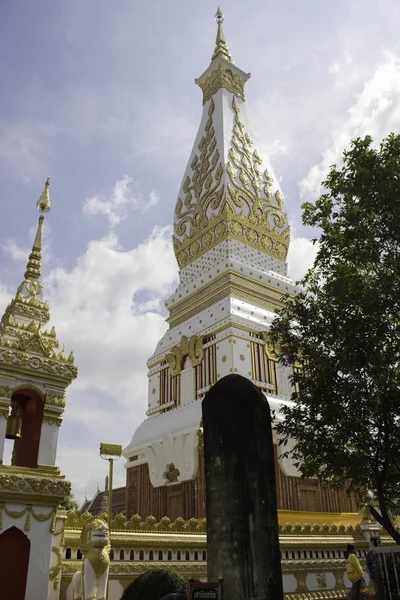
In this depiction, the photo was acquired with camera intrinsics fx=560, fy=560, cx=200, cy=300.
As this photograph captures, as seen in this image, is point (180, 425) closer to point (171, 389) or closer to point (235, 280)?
point (171, 389)

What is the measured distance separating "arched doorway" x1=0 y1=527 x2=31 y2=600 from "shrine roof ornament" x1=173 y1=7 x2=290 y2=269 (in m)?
16.5

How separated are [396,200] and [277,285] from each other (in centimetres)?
1357

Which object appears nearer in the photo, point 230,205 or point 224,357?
point 224,357

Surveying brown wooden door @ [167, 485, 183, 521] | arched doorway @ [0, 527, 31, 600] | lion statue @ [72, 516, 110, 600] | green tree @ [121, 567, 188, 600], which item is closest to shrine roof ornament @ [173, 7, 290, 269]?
brown wooden door @ [167, 485, 183, 521]

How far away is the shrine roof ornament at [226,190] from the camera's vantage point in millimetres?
24594

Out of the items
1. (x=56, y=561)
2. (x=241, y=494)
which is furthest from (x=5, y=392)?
(x=241, y=494)

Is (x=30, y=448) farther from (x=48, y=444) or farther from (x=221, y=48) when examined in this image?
(x=221, y=48)

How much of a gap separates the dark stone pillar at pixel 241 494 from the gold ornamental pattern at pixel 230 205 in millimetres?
17475

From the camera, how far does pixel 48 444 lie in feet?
32.9

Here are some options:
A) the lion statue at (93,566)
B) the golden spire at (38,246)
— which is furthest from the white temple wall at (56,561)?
the golden spire at (38,246)

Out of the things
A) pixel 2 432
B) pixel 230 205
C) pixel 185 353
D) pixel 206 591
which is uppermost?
pixel 230 205

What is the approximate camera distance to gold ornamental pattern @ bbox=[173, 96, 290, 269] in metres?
24.5

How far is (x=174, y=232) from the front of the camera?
90.1ft

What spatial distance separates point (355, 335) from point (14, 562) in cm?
682
